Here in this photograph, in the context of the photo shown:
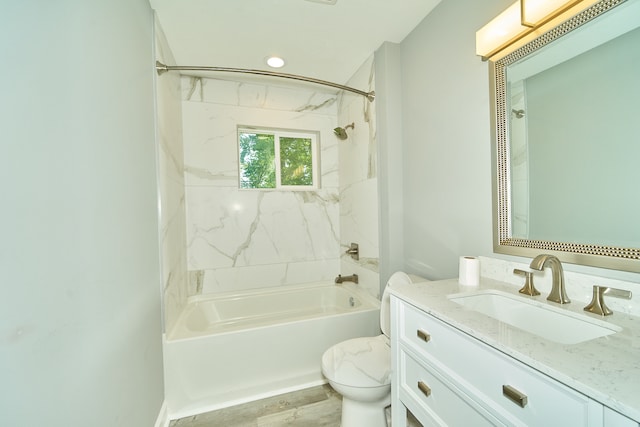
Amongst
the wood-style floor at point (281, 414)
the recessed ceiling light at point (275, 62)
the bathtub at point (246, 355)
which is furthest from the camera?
the recessed ceiling light at point (275, 62)

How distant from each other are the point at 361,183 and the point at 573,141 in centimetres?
153

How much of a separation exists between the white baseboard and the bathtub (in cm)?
3

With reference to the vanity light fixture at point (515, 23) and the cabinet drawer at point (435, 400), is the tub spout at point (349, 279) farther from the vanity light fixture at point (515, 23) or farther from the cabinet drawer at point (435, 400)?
the vanity light fixture at point (515, 23)

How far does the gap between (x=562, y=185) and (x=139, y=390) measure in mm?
2101

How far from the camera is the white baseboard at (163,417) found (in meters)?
1.43

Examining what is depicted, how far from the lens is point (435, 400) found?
887mm

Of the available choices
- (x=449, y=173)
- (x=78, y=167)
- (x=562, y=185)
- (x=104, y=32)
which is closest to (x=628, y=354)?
(x=562, y=185)

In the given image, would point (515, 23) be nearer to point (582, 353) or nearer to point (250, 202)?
point (582, 353)

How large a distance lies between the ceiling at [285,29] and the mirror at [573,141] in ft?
2.88

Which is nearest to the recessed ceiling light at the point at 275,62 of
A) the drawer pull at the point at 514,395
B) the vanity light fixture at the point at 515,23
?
the vanity light fixture at the point at 515,23

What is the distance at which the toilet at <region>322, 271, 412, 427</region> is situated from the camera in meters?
1.25

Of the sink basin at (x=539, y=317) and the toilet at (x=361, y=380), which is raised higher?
the sink basin at (x=539, y=317)

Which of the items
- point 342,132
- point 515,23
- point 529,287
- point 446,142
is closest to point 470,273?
point 529,287

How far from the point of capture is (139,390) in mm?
1212
